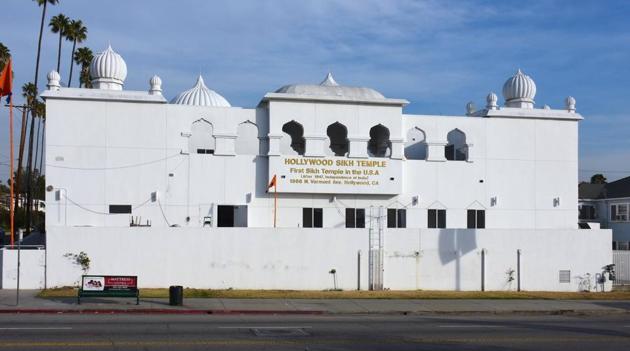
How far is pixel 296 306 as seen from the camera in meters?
25.7

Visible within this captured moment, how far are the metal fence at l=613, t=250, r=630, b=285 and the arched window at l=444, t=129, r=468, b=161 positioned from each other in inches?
354

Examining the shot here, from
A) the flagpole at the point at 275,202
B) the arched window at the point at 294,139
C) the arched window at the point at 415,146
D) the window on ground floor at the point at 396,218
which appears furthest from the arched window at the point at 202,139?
the arched window at the point at 415,146

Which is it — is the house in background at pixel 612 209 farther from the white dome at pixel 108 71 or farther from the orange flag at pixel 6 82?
the orange flag at pixel 6 82

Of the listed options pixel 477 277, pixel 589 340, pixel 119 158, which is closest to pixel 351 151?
pixel 477 277

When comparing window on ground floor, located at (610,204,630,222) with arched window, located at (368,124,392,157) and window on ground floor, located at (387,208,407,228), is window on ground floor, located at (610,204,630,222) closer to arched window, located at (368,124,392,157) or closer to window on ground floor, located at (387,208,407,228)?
arched window, located at (368,124,392,157)

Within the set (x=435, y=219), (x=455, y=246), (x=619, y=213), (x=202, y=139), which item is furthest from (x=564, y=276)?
(x=619, y=213)

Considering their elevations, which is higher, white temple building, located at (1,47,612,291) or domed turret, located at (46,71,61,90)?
domed turret, located at (46,71,61,90)

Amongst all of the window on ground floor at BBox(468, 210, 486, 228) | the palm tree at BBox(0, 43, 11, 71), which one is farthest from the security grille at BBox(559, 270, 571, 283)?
the palm tree at BBox(0, 43, 11, 71)

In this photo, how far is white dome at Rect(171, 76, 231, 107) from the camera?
4138 cm

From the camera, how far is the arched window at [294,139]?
124 feet

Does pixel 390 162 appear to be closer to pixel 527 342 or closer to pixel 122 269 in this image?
pixel 122 269

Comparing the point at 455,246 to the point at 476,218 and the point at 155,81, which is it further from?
the point at 155,81

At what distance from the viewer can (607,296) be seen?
32.5 meters

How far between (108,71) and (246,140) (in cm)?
763
